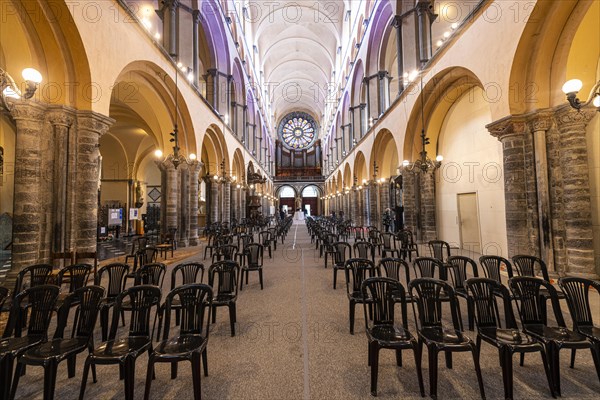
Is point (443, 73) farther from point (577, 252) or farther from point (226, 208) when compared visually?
point (226, 208)

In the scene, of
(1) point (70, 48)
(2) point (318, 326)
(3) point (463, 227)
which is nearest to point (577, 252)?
(3) point (463, 227)

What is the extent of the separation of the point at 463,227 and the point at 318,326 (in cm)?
818

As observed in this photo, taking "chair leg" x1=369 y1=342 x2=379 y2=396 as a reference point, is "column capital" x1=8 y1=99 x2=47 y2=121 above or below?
above

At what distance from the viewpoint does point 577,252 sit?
509 cm

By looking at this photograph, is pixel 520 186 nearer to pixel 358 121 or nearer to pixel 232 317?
pixel 232 317

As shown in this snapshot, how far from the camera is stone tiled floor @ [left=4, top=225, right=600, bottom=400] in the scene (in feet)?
7.86

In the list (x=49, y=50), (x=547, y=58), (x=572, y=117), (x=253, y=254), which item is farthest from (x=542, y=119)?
(x=49, y=50)

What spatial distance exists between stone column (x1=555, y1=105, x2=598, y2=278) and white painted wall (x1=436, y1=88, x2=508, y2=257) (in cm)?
239

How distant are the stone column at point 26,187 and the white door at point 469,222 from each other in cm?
1145

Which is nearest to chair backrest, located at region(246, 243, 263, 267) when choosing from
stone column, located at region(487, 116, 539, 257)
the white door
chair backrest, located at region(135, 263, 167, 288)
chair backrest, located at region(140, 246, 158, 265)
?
chair backrest, located at region(140, 246, 158, 265)

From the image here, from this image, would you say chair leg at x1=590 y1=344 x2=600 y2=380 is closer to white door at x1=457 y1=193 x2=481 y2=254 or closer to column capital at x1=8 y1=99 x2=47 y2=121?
white door at x1=457 y1=193 x2=481 y2=254

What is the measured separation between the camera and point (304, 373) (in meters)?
2.69

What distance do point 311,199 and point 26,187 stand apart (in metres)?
40.6

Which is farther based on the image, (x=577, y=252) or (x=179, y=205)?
(x=179, y=205)
